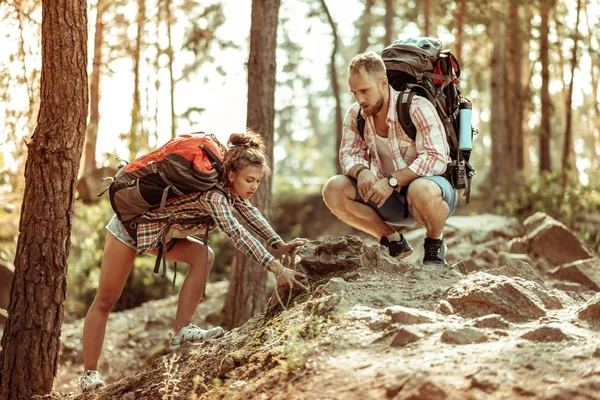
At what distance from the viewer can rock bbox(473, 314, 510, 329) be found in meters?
4.32

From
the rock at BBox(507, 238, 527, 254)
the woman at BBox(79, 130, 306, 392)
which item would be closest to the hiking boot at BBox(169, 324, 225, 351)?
the woman at BBox(79, 130, 306, 392)

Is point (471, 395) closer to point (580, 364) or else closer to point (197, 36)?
point (580, 364)

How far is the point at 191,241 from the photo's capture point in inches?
235

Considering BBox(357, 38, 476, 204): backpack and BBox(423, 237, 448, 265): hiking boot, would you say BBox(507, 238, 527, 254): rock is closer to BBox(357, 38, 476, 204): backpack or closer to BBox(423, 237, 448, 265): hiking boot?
BBox(357, 38, 476, 204): backpack

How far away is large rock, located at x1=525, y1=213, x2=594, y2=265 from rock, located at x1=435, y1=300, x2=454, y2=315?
570 centimetres

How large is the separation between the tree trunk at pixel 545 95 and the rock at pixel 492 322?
14990mm

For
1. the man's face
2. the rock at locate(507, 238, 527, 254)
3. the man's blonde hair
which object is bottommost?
the rock at locate(507, 238, 527, 254)

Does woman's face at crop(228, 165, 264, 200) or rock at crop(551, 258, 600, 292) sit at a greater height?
woman's face at crop(228, 165, 264, 200)

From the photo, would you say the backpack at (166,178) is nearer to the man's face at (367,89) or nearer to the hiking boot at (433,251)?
the man's face at (367,89)

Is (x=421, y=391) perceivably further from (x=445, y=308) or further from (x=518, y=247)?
(x=518, y=247)

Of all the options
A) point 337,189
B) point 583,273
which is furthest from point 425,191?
point 583,273

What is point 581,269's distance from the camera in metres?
8.30

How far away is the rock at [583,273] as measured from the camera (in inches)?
318

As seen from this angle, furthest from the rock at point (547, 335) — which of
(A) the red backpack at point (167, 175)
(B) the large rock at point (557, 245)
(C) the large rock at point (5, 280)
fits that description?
(C) the large rock at point (5, 280)
